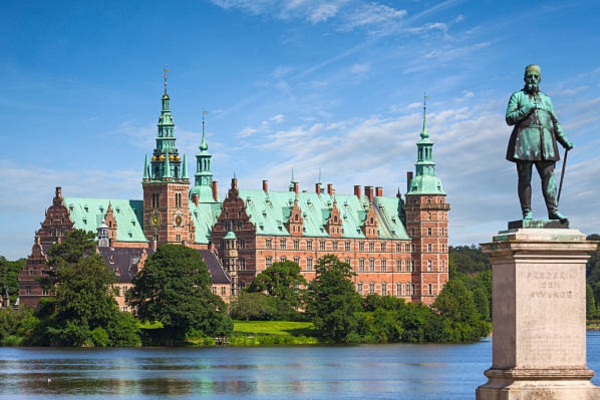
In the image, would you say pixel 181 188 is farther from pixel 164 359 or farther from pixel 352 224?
pixel 164 359

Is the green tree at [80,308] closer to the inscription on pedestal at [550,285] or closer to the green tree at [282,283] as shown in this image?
the green tree at [282,283]

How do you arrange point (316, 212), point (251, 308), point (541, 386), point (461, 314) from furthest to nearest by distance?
1. point (316, 212)
2. point (461, 314)
3. point (251, 308)
4. point (541, 386)

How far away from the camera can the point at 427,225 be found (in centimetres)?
A: 14312

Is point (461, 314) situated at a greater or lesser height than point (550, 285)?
lesser

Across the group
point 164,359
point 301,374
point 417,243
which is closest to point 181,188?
point 417,243

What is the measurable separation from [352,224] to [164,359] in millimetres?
68443

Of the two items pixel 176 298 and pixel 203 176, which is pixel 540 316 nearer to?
pixel 176 298

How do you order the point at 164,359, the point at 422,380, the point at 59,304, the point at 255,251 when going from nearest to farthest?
the point at 422,380 < the point at 164,359 < the point at 59,304 < the point at 255,251

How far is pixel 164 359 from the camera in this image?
252ft

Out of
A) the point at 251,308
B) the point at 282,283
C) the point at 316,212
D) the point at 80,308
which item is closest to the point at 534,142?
the point at 80,308

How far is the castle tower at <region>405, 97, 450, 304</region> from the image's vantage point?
14100 cm

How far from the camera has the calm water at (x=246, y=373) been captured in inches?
2064

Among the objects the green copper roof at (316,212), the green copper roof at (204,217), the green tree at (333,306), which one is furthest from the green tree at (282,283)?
the green copper roof at (204,217)

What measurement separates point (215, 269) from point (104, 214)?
15.8 metres
